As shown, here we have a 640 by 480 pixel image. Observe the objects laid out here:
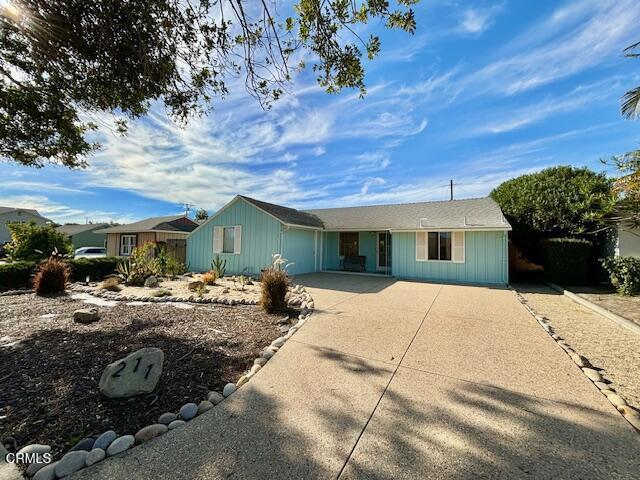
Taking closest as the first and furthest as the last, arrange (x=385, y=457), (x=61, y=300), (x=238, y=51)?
(x=385, y=457) < (x=238, y=51) < (x=61, y=300)

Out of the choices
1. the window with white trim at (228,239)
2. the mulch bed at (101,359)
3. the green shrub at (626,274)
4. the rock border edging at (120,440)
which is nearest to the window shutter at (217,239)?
the window with white trim at (228,239)

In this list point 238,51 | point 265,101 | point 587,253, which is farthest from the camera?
point 587,253

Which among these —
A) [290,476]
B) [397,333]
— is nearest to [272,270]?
[397,333]

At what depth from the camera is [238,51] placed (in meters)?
4.54

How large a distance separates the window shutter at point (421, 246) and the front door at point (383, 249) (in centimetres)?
244

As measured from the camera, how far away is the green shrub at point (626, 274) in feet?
26.8

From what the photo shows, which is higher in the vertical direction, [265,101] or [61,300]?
[265,101]

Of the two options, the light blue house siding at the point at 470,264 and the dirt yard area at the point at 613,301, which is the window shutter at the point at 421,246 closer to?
the light blue house siding at the point at 470,264

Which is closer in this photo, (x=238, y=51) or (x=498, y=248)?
(x=238, y=51)

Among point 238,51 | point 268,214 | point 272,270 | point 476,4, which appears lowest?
point 272,270

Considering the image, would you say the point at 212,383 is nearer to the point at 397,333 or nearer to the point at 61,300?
the point at 397,333

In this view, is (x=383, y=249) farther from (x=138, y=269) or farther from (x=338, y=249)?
(x=138, y=269)

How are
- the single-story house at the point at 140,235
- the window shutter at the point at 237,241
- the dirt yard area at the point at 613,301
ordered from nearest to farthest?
the dirt yard area at the point at 613,301
the window shutter at the point at 237,241
the single-story house at the point at 140,235

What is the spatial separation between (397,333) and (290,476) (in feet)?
11.6
